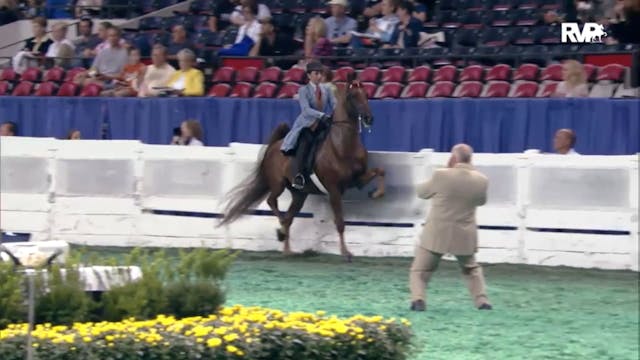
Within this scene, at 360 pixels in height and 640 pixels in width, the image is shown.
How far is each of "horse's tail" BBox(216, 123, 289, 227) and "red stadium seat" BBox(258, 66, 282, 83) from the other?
255 cm

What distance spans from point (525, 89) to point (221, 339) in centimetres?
1103

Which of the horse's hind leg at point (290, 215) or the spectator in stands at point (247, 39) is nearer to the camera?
the horse's hind leg at point (290, 215)

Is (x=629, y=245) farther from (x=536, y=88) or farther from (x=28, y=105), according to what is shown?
(x=28, y=105)

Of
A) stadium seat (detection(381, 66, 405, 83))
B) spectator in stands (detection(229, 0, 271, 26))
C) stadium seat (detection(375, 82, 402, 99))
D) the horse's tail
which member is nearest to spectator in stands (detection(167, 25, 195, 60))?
spectator in stands (detection(229, 0, 271, 26))

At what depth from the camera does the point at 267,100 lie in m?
19.6

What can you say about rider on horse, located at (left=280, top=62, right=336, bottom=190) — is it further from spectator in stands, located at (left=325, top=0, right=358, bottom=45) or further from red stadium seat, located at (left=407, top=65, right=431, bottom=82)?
spectator in stands, located at (left=325, top=0, right=358, bottom=45)

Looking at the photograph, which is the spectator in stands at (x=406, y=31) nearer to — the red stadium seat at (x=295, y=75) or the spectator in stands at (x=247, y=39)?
the red stadium seat at (x=295, y=75)

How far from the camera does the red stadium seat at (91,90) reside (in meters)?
21.9

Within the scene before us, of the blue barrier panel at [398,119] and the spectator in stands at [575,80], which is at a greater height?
the spectator in stands at [575,80]

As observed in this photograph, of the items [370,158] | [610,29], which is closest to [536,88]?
[370,158]

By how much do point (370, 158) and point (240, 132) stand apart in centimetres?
245

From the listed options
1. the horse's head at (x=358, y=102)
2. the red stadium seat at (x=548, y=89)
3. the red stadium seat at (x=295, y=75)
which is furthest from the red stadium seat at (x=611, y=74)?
the red stadium seat at (x=295, y=75)

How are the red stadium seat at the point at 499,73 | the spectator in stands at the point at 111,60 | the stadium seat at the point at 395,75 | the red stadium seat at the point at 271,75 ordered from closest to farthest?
the red stadium seat at the point at 499,73 < the stadium seat at the point at 395,75 < the red stadium seat at the point at 271,75 < the spectator in stands at the point at 111,60

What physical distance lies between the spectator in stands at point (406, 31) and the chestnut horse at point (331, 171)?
312 centimetres
